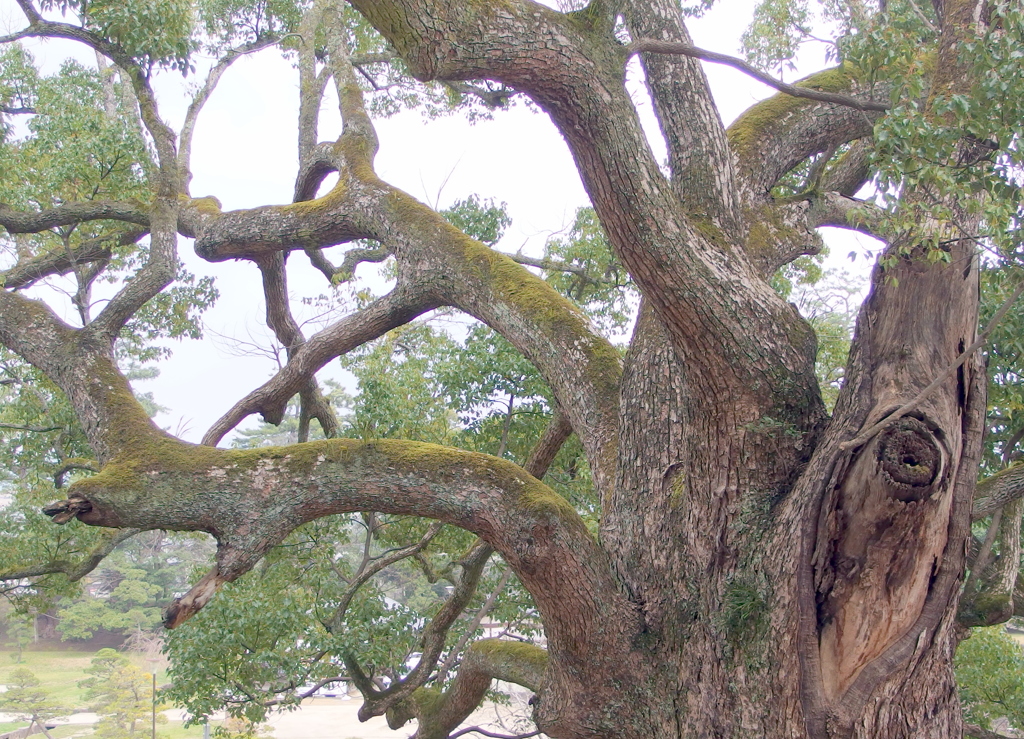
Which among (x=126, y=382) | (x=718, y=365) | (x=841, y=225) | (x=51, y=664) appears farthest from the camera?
(x=51, y=664)

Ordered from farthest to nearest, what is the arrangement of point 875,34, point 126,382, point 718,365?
point 126,382 → point 718,365 → point 875,34

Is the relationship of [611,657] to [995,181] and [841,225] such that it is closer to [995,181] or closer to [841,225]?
[995,181]

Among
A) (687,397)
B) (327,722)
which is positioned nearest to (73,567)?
(687,397)

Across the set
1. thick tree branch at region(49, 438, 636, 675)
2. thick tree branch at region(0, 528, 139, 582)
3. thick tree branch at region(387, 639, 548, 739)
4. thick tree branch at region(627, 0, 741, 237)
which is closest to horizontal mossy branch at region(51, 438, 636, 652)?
thick tree branch at region(49, 438, 636, 675)

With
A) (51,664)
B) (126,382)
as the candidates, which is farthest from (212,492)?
(51,664)

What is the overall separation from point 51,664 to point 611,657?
62.0 ft

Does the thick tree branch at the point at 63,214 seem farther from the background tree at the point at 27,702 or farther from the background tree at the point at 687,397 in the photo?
the background tree at the point at 27,702

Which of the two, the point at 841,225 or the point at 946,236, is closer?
the point at 946,236

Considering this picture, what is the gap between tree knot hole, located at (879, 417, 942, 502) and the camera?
2.44 meters

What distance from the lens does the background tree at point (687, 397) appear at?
2500mm

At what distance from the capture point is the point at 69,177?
5570 millimetres

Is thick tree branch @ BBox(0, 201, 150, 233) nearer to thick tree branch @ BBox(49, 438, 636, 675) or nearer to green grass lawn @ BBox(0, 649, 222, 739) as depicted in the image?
thick tree branch @ BBox(49, 438, 636, 675)

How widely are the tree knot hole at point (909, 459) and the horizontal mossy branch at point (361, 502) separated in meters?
1.22

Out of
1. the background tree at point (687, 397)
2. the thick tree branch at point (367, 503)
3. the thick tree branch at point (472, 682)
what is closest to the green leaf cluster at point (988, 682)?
the background tree at point (687, 397)
